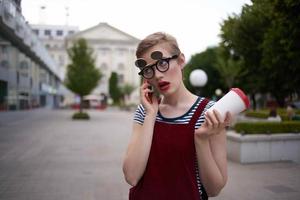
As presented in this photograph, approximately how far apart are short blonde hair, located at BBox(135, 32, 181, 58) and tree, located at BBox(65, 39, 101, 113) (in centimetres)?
2564

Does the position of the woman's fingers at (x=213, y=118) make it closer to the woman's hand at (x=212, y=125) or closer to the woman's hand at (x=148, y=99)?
the woman's hand at (x=212, y=125)

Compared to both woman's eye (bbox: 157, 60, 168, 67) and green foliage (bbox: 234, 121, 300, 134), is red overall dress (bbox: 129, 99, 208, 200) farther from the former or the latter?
green foliage (bbox: 234, 121, 300, 134)

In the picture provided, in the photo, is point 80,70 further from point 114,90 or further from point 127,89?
point 114,90

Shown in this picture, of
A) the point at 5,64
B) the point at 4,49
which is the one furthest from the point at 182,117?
the point at 5,64

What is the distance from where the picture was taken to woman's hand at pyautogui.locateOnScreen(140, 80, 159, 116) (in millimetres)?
1744

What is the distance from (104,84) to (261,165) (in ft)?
230

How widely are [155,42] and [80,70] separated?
2603 centimetres

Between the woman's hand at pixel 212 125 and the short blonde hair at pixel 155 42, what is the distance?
1.56 ft

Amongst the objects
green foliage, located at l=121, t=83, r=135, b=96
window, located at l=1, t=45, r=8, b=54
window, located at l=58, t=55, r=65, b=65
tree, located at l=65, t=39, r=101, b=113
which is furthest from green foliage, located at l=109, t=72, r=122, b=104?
window, located at l=1, t=45, r=8, b=54

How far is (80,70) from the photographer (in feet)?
88.7

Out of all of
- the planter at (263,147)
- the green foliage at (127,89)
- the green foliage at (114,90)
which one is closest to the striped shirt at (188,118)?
the planter at (263,147)

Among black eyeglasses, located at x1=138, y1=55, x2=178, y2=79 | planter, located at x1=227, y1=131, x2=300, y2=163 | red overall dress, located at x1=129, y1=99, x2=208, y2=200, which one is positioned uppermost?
black eyeglasses, located at x1=138, y1=55, x2=178, y2=79

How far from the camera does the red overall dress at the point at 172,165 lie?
171 centimetres

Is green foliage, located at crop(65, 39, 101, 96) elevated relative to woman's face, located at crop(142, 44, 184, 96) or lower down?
elevated
